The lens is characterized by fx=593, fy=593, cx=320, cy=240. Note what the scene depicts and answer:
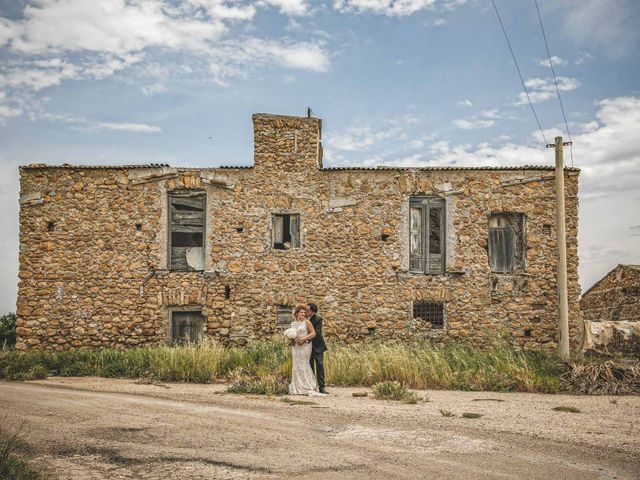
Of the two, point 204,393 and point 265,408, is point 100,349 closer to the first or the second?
point 204,393

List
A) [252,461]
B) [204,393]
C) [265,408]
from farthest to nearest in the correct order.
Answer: [204,393] → [265,408] → [252,461]

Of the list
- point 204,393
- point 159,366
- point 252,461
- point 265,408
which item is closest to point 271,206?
point 159,366

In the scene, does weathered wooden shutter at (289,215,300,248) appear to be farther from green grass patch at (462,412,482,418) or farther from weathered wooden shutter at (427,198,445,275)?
green grass patch at (462,412,482,418)

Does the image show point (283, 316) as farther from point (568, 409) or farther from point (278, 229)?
point (568, 409)

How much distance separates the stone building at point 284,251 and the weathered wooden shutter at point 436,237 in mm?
31

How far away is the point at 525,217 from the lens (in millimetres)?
16438

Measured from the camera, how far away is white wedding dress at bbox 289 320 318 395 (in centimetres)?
1104

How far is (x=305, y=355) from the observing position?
11.2 meters

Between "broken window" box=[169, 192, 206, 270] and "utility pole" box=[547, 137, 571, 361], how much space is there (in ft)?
30.6

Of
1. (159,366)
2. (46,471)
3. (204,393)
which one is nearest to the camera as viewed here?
(46,471)

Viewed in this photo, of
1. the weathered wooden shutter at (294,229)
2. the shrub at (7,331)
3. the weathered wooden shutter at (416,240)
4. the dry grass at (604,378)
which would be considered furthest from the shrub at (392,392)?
the shrub at (7,331)

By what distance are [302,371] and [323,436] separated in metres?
3.98

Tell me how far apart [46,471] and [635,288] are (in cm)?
1861

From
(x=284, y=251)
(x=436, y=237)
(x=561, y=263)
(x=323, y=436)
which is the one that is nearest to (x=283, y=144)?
(x=284, y=251)
